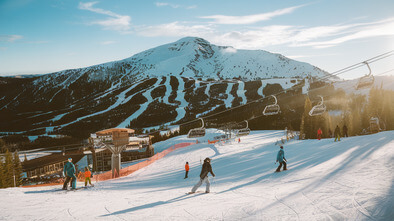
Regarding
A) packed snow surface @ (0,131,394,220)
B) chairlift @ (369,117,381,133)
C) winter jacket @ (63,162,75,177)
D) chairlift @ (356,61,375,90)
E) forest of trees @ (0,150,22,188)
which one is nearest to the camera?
packed snow surface @ (0,131,394,220)

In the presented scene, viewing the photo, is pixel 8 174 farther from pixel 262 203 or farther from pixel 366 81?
pixel 366 81

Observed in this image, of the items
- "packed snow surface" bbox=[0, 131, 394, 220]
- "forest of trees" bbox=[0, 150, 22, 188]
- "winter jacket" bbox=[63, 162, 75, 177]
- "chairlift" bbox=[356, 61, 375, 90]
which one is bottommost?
"forest of trees" bbox=[0, 150, 22, 188]

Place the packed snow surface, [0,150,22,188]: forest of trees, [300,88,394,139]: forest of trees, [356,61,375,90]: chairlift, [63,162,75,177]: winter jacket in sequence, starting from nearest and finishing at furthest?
the packed snow surface < [63,162,75,177]: winter jacket < [356,61,375,90]: chairlift < [0,150,22,188]: forest of trees < [300,88,394,139]: forest of trees

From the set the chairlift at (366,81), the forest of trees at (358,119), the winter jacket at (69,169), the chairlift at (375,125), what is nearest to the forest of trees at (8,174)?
the winter jacket at (69,169)

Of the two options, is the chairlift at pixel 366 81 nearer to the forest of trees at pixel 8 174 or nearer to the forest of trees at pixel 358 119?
the forest of trees at pixel 358 119

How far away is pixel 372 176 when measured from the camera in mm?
11453

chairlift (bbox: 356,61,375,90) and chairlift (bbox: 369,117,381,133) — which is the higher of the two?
chairlift (bbox: 356,61,375,90)

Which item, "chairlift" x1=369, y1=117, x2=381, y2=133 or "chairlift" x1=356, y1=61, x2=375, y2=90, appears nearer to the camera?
"chairlift" x1=356, y1=61, x2=375, y2=90

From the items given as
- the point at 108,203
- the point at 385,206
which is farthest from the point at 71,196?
the point at 385,206

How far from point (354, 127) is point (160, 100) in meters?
128

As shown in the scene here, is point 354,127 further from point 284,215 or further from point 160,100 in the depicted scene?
point 160,100

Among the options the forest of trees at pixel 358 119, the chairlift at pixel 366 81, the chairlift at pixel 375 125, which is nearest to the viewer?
the chairlift at pixel 366 81

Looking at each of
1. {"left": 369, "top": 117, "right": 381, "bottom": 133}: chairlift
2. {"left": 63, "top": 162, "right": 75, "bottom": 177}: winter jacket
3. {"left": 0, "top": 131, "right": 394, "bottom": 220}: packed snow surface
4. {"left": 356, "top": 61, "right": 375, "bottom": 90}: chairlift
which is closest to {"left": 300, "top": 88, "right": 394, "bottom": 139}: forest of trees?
{"left": 369, "top": 117, "right": 381, "bottom": 133}: chairlift

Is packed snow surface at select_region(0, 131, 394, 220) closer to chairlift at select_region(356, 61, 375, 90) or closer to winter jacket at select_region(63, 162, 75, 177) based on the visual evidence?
winter jacket at select_region(63, 162, 75, 177)
